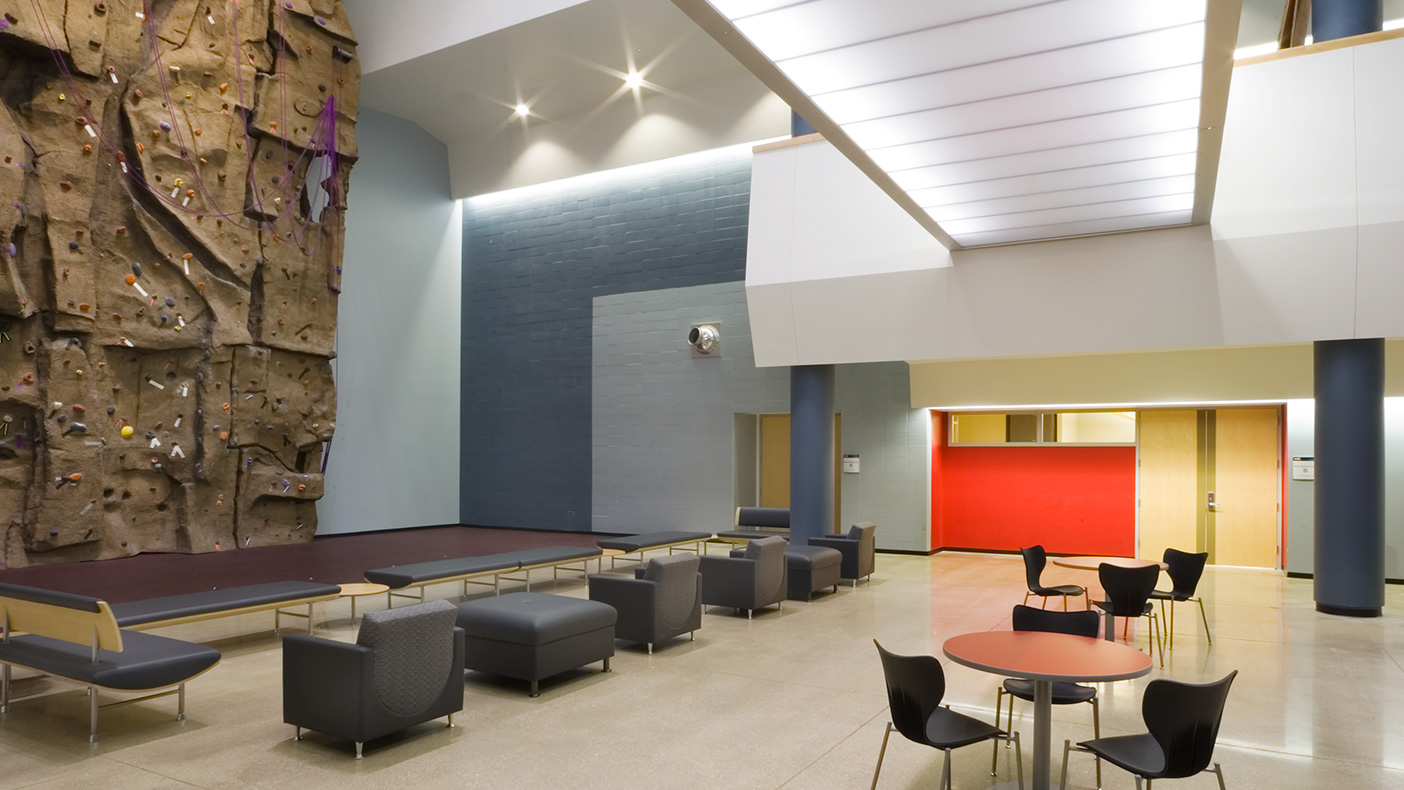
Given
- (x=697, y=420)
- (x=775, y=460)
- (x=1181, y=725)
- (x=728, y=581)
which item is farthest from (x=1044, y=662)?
(x=775, y=460)

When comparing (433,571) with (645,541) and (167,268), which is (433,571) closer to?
(645,541)

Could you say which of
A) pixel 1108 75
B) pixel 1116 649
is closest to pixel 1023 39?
pixel 1108 75

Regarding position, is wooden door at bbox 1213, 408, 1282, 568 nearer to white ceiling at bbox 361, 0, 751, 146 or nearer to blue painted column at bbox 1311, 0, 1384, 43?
blue painted column at bbox 1311, 0, 1384, 43

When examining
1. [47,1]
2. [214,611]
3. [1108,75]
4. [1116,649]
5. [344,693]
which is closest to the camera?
[1116,649]

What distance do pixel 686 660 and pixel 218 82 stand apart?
12069mm

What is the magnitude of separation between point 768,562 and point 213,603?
5.06 m

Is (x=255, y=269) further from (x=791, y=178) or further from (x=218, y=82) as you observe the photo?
(x=791, y=178)

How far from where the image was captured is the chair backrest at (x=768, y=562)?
355 inches

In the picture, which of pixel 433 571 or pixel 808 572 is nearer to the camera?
pixel 433 571

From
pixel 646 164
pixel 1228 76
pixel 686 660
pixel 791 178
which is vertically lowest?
pixel 686 660

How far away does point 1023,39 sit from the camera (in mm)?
5367

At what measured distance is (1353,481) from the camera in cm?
927

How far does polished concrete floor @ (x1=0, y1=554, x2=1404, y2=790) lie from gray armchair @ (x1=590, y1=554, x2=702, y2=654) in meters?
0.20

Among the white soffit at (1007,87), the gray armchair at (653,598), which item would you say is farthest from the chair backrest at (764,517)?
the white soffit at (1007,87)
